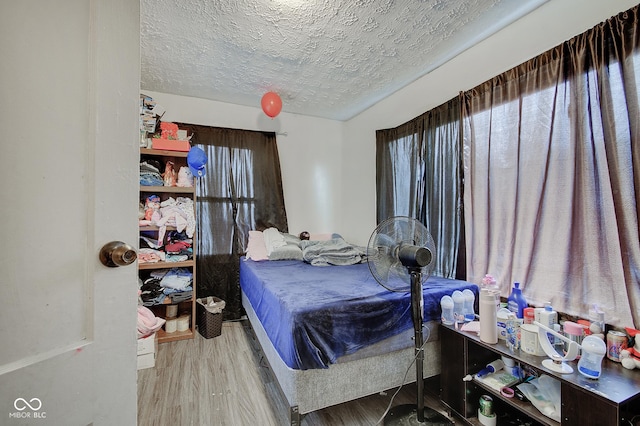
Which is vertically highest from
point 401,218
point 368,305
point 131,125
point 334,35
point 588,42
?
point 334,35

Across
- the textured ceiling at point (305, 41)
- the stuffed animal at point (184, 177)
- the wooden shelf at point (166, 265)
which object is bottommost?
the wooden shelf at point (166, 265)

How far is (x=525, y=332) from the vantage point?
132 centimetres

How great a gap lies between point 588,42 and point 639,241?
1.03 metres

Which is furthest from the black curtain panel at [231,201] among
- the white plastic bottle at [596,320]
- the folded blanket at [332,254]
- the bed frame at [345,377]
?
the white plastic bottle at [596,320]

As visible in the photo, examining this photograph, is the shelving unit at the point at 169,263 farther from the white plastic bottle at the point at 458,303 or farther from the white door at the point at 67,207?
the white plastic bottle at the point at 458,303

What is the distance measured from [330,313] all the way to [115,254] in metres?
1.08

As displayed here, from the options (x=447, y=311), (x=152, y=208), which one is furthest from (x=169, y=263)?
(x=447, y=311)

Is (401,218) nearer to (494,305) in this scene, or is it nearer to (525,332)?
(494,305)

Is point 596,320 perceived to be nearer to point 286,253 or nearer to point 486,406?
point 486,406

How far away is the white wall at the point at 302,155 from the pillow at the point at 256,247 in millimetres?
524

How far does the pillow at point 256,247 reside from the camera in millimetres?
2996

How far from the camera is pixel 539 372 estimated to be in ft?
4.03

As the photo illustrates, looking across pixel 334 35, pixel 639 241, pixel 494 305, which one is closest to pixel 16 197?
pixel 494 305

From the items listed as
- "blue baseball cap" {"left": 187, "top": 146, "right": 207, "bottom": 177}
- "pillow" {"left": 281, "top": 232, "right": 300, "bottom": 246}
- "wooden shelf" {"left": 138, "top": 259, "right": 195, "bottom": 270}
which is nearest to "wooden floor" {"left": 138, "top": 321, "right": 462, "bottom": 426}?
"wooden shelf" {"left": 138, "top": 259, "right": 195, "bottom": 270}
